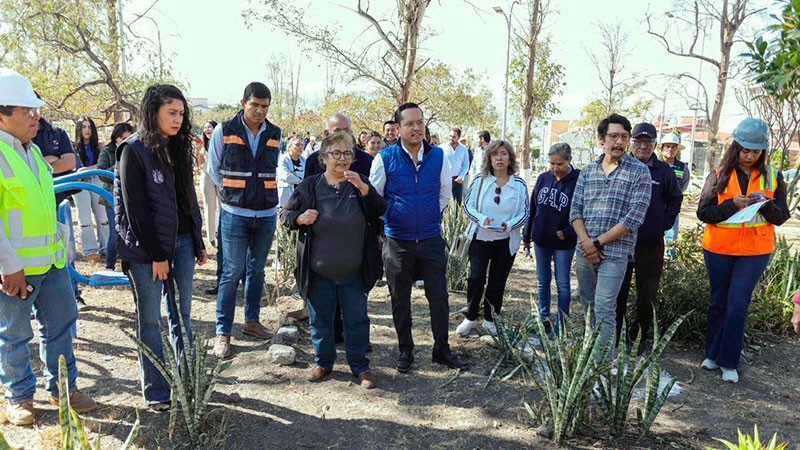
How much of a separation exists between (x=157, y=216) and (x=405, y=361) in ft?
6.59

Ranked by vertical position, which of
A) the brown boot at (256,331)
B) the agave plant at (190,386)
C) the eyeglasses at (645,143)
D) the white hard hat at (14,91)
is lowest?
the brown boot at (256,331)

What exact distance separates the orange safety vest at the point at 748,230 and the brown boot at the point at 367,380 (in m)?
2.66

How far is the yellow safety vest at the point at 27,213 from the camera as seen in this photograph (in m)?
2.76

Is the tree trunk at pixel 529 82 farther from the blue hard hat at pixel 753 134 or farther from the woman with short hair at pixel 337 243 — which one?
the woman with short hair at pixel 337 243

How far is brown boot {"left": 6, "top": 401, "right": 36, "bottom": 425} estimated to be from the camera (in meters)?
2.98

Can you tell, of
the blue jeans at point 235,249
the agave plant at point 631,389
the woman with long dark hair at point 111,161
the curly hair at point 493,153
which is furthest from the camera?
the woman with long dark hair at point 111,161

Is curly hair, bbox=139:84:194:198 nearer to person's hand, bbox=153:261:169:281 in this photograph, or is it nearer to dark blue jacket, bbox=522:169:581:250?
person's hand, bbox=153:261:169:281

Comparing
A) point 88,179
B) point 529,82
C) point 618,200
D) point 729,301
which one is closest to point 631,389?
point 618,200

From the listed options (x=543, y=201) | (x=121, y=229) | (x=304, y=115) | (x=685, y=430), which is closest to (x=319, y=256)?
(x=121, y=229)

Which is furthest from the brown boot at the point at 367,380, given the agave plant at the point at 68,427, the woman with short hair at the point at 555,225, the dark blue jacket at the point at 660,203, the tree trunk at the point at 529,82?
the tree trunk at the point at 529,82

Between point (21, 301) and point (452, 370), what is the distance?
2.74 metres

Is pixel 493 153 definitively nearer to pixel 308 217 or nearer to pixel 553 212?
pixel 553 212

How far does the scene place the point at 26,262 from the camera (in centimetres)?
282

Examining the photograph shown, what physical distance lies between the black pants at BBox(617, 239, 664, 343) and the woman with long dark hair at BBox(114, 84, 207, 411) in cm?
322
